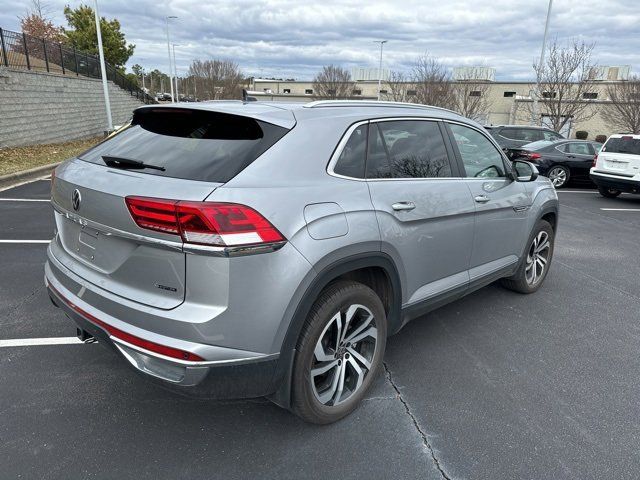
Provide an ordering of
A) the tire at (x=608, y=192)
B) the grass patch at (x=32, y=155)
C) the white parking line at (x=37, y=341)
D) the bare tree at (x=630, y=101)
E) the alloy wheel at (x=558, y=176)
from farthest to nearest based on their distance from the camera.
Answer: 1. the bare tree at (x=630, y=101)
2. the alloy wheel at (x=558, y=176)
3. the tire at (x=608, y=192)
4. the grass patch at (x=32, y=155)
5. the white parking line at (x=37, y=341)

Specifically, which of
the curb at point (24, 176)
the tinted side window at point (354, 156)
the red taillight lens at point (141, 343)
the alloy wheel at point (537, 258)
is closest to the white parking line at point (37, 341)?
the red taillight lens at point (141, 343)

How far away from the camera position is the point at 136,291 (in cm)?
217

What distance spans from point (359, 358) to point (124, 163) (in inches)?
67.9

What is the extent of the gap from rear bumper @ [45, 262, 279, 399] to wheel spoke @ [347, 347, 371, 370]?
2.06 feet

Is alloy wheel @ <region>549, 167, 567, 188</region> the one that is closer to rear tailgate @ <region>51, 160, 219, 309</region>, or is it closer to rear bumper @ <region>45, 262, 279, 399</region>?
rear bumper @ <region>45, 262, 279, 399</region>

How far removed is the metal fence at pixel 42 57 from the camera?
47.9ft

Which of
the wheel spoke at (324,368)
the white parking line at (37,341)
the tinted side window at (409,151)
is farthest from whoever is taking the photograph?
the white parking line at (37,341)

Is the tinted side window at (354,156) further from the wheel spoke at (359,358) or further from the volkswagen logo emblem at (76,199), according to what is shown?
the volkswagen logo emblem at (76,199)

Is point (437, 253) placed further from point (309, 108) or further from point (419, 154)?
point (309, 108)

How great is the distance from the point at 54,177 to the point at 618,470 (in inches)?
139

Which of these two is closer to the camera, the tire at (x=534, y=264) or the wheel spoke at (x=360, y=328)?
the wheel spoke at (x=360, y=328)

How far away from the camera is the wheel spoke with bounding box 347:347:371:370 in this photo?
2709 mm

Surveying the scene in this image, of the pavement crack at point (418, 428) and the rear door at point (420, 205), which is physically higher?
the rear door at point (420, 205)

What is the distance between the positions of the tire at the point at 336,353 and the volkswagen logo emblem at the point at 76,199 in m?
1.35
